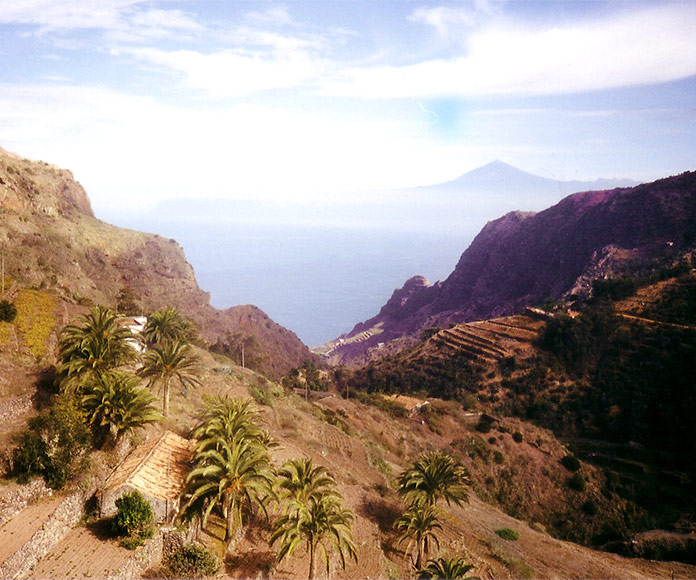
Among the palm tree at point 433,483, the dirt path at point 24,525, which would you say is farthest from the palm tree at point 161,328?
the palm tree at point 433,483

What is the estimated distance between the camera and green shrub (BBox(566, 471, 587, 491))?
42750 mm

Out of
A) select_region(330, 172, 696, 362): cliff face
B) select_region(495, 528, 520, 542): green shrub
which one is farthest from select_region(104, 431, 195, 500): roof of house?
select_region(330, 172, 696, 362): cliff face

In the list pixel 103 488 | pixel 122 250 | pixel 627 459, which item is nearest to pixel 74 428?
→ pixel 103 488

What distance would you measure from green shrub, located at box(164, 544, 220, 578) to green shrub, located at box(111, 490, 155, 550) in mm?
1252

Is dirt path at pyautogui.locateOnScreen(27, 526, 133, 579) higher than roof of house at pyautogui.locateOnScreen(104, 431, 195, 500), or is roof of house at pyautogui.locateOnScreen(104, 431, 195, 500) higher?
roof of house at pyautogui.locateOnScreen(104, 431, 195, 500)

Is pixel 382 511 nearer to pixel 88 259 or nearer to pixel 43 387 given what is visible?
pixel 43 387

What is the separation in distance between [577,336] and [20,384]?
61916 mm

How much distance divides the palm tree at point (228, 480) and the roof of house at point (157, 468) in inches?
37.2

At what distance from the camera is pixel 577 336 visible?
6134 centimetres

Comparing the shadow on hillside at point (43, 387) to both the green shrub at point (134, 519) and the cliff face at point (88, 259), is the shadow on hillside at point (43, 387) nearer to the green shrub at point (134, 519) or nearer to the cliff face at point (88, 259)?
the green shrub at point (134, 519)

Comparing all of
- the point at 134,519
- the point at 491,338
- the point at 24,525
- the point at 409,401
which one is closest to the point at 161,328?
the point at 24,525

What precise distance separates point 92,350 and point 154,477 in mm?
7485

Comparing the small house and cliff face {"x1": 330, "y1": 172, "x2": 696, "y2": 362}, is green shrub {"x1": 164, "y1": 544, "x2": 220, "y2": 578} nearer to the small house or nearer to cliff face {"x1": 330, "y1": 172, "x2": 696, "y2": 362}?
the small house

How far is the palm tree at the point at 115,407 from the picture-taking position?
64.2 ft
